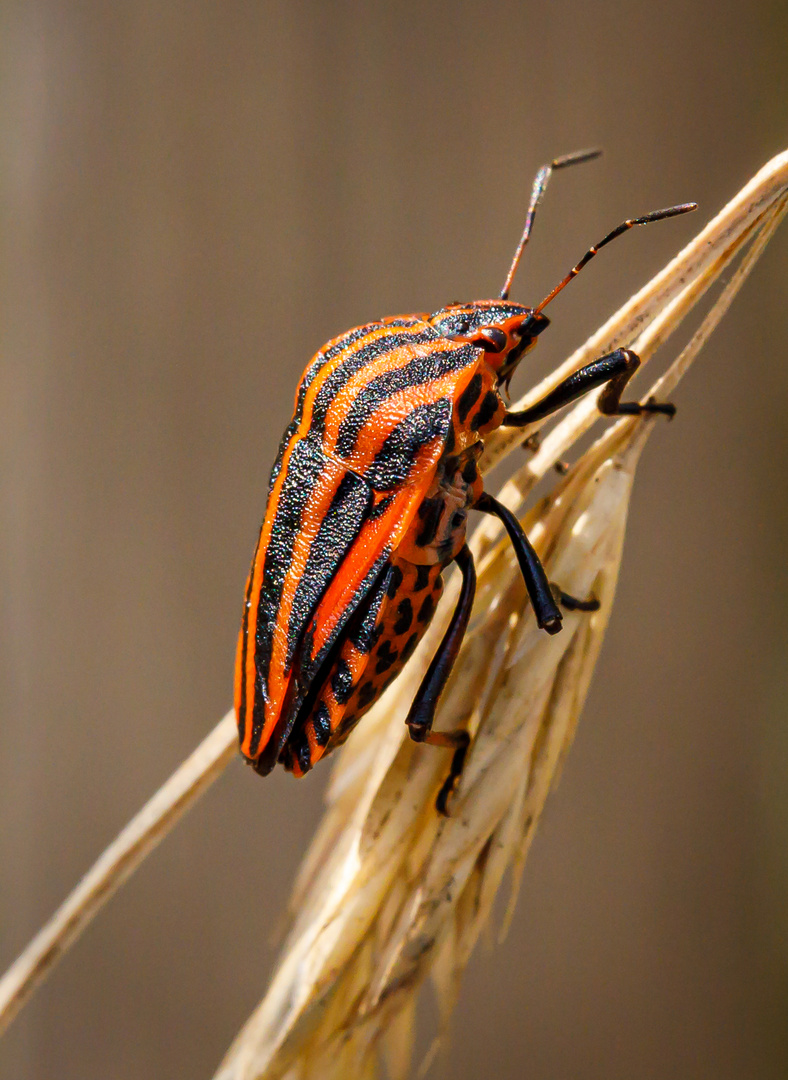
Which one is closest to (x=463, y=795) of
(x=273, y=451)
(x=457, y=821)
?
(x=457, y=821)

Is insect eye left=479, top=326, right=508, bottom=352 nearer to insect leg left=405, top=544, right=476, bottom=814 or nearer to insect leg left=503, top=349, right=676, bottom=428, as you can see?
insect leg left=503, top=349, right=676, bottom=428

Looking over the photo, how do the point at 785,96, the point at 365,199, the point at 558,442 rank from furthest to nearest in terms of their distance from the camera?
the point at 365,199
the point at 785,96
the point at 558,442

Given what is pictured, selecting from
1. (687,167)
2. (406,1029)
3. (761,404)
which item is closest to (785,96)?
(687,167)

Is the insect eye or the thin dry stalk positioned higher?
the insect eye

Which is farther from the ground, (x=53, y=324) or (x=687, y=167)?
(x=687, y=167)

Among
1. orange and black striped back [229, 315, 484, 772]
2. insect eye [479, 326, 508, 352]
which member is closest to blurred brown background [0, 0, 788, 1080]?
insect eye [479, 326, 508, 352]

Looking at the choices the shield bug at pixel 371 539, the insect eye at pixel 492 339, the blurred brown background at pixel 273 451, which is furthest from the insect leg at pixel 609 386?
Answer: the blurred brown background at pixel 273 451

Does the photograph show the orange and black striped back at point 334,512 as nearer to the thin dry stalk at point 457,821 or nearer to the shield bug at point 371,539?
the shield bug at point 371,539

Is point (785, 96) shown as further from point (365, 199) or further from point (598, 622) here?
point (598, 622)
